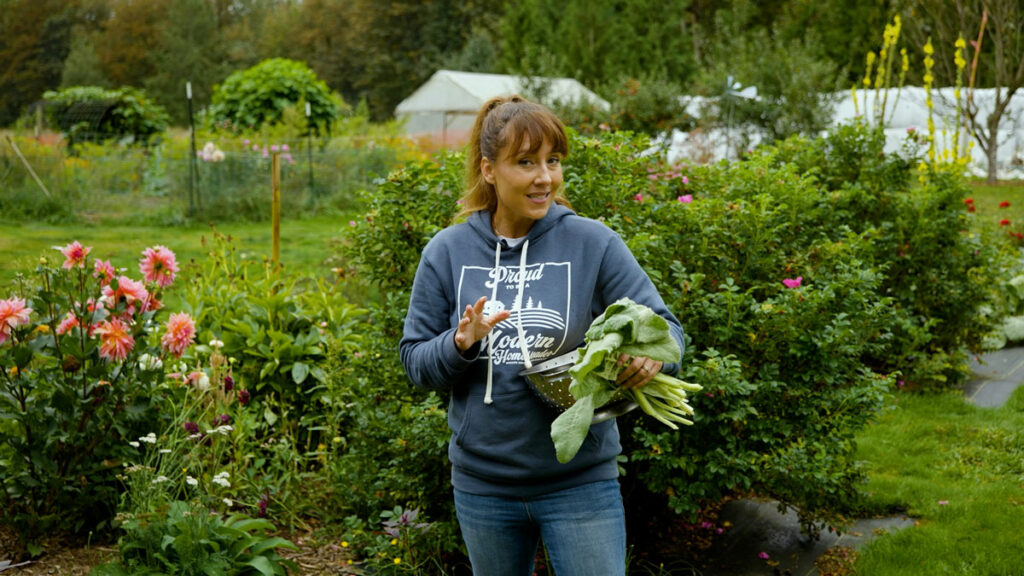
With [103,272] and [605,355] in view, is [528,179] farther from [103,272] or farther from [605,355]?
[103,272]

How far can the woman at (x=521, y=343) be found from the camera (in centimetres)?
207

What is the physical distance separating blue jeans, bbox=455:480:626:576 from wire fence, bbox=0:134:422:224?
10.3m

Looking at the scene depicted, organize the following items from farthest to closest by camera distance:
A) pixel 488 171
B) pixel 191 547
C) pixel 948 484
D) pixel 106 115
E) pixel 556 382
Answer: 1. pixel 106 115
2. pixel 948 484
3. pixel 191 547
4. pixel 488 171
5. pixel 556 382

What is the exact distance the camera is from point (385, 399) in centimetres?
374

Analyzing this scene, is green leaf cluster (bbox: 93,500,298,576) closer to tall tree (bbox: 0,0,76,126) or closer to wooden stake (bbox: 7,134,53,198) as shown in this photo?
wooden stake (bbox: 7,134,53,198)

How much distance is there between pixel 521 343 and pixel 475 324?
15cm

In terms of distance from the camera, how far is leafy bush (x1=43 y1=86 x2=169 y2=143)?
63.5 feet

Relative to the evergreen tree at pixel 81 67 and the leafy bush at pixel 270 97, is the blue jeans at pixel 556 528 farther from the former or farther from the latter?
the evergreen tree at pixel 81 67

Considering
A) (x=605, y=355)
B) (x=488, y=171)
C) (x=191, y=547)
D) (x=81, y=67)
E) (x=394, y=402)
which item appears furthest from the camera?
(x=81, y=67)

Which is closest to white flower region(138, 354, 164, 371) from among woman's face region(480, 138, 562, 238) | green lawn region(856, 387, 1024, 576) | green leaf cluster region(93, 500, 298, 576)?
green leaf cluster region(93, 500, 298, 576)

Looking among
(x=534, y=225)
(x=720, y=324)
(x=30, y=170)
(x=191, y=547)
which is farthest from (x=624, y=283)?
(x=30, y=170)

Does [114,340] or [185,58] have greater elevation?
[185,58]

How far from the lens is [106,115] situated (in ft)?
65.3

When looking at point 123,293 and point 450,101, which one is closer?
point 123,293
